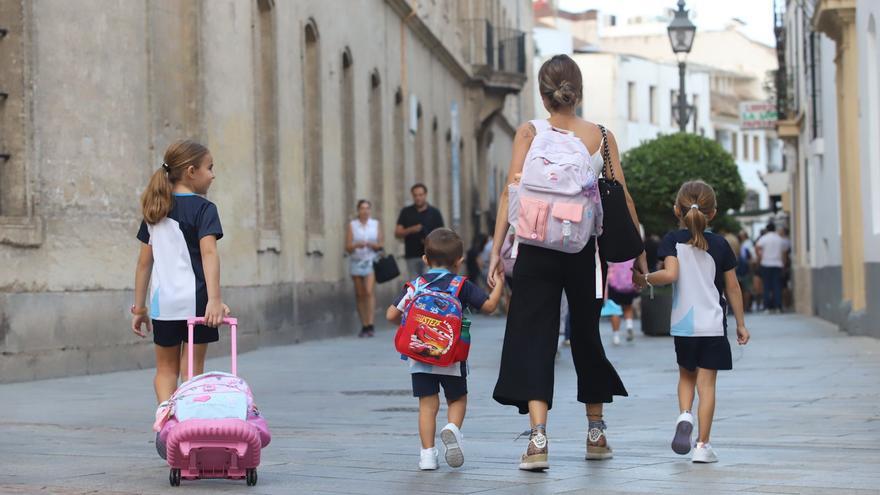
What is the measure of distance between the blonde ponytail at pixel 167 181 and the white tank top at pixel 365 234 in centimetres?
1552

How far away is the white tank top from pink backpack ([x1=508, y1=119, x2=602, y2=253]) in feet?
51.5

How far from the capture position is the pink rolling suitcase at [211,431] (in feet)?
23.6

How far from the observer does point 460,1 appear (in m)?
42.3

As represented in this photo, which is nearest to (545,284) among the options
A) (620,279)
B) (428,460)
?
(428,460)

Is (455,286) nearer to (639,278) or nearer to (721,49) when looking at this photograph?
(639,278)

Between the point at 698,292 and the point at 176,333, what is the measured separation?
8.32 ft

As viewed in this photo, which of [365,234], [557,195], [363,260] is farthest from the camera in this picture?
[365,234]

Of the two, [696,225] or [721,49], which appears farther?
[721,49]

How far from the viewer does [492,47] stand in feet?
144

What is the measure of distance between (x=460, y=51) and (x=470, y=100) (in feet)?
5.07

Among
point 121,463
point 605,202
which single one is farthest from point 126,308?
point 605,202

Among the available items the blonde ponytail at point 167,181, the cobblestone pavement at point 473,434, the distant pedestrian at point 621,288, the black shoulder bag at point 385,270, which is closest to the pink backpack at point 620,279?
the distant pedestrian at point 621,288

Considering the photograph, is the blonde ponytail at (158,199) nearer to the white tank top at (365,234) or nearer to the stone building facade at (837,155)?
the stone building facade at (837,155)

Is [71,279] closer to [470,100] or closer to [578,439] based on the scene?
[578,439]
